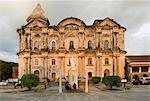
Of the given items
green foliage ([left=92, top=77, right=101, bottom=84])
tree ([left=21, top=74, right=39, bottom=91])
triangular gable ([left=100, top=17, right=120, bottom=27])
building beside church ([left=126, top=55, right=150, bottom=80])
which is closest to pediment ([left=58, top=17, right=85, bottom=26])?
triangular gable ([left=100, top=17, right=120, bottom=27])

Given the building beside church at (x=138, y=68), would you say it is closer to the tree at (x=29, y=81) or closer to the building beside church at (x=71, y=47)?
the building beside church at (x=71, y=47)

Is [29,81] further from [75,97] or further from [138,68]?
[138,68]

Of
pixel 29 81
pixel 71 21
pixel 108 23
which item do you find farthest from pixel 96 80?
pixel 29 81

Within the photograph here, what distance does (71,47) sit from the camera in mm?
65875

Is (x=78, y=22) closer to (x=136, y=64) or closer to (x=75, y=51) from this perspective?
(x=75, y=51)

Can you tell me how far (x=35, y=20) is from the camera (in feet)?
219

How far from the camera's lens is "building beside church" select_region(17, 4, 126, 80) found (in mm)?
64688

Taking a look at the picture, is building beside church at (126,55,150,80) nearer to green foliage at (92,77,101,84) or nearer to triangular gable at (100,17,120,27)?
triangular gable at (100,17,120,27)

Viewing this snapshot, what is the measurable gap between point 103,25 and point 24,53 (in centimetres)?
1591

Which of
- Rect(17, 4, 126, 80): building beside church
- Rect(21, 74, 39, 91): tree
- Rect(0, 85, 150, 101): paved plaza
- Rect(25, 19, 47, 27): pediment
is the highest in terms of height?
Rect(25, 19, 47, 27): pediment

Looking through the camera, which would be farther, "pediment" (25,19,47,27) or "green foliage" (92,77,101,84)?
"pediment" (25,19,47,27)

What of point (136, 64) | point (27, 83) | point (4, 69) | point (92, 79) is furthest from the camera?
point (4, 69)

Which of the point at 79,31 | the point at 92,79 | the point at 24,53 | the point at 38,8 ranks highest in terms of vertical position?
the point at 38,8

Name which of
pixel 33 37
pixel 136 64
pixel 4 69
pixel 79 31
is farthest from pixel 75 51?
pixel 4 69
